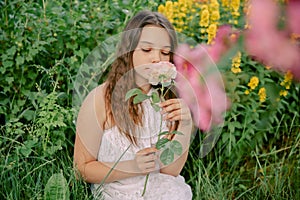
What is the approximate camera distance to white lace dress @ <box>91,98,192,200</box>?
194cm

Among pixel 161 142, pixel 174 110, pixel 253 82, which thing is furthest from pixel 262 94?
pixel 161 142

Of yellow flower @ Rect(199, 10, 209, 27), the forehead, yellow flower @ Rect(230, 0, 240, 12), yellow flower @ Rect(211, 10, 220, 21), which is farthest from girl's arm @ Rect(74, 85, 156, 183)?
yellow flower @ Rect(230, 0, 240, 12)

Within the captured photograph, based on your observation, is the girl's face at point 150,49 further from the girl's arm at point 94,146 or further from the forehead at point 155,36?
the girl's arm at point 94,146

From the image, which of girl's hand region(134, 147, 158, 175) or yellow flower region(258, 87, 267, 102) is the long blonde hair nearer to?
girl's hand region(134, 147, 158, 175)

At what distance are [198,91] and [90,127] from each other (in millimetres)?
570

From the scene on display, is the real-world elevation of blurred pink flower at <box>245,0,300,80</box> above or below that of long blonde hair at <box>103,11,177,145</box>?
above

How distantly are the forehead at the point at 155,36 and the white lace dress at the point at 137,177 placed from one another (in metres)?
0.27

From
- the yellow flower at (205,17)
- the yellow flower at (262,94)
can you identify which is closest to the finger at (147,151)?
the yellow flower at (262,94)

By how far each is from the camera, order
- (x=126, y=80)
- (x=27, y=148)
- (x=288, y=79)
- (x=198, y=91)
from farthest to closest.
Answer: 1. (x=198, y=91)
2. (x=27, y=148)
3. (x=126, y=80)
4. (x=288, y=79)

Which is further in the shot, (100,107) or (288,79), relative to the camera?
(100,107)

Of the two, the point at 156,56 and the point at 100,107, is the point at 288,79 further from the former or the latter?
the point at 100,107

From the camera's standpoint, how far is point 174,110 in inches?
71.0

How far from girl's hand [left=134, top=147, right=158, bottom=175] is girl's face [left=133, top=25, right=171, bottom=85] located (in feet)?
0.79

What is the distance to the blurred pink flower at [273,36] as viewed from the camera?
0.67 meters
